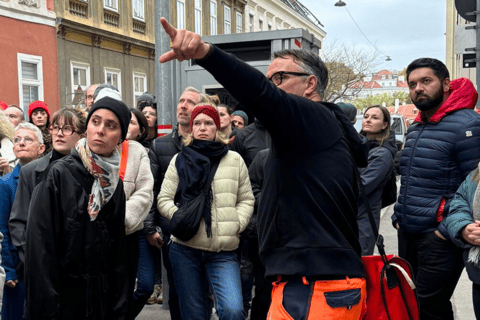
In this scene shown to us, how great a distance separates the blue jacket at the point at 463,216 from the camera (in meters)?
3.53

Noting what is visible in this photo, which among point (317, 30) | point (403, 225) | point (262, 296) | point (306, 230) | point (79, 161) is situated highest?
point (317, 30)

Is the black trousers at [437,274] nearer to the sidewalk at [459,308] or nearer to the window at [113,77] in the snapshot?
the sidewalk at [459,308]

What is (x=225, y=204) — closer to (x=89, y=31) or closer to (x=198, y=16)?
(x=89, y=31)

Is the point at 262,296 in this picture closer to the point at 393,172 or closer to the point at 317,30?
the point at 393,172

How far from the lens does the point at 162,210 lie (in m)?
4.36

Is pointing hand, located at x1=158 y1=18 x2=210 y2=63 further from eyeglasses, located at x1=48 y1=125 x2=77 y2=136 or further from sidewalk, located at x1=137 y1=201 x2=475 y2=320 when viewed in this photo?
sidewalk, located at x1=137 y1=201 x2=475 y2=320

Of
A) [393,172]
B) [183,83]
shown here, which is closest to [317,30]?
[183,83]

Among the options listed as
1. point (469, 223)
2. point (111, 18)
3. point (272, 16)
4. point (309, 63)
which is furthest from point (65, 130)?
point (272, 16)

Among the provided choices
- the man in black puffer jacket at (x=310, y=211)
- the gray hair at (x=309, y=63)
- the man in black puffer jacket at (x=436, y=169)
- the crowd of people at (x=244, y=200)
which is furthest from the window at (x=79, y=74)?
the man in black puffer jacket at (x=310, y=211)

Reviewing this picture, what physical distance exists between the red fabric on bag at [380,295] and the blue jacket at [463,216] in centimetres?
115

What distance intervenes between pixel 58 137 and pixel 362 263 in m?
2.39

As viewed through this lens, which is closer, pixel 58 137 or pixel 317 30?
pixel 58 137

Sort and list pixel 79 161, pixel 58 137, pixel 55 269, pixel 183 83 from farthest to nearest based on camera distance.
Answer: pixel 183 83
pixel 58 137
pixel 79 161
pixel 55 269

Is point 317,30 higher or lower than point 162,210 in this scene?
higher
